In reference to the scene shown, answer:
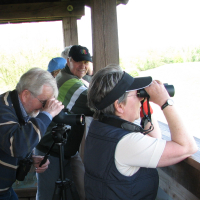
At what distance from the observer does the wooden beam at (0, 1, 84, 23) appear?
358 cm

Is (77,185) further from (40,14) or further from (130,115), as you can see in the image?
(40,14)

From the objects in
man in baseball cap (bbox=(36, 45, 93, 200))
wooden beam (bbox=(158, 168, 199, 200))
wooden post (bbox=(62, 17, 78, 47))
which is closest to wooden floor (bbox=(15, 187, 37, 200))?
man in baseball cap (bbox=(36, 45, 93, 200))

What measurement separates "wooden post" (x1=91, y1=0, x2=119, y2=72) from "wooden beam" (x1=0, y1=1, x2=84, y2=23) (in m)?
1.94

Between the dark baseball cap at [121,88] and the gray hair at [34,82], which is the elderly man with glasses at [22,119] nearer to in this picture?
the gray hair at [34,82]

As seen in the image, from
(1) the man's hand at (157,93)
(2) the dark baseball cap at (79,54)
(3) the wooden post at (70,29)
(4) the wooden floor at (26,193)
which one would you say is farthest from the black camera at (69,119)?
(3) the wooden post at (70,29)

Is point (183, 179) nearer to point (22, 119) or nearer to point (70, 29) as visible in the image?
point (22, 119)

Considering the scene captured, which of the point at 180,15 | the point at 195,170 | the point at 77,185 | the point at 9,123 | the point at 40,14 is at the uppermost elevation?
the point at 180,15

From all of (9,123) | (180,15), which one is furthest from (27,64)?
(9,123)

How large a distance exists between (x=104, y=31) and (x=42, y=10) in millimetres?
2252

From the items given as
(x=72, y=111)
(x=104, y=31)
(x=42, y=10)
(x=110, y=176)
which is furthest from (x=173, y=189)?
(x=42, y=10)

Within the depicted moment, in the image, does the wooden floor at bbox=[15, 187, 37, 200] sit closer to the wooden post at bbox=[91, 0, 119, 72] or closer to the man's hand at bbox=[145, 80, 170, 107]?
the wooden post at bbox=[91, 0, 119, 72]

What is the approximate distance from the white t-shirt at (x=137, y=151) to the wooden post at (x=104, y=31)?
100 cm

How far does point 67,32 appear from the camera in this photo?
372 centimetres

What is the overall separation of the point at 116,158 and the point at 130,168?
0.27ft
